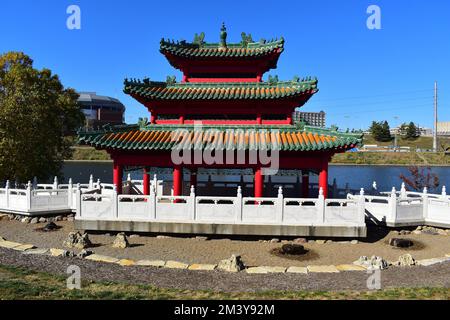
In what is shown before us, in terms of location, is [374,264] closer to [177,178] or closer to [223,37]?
[177,178]

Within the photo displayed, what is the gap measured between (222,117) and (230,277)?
32.2 ft

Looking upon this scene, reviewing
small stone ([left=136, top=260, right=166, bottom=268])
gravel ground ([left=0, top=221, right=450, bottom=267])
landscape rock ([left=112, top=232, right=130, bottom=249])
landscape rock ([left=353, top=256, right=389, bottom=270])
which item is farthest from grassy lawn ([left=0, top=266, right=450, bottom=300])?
landscape rock ([left=112, top=232, right=130, bottom=249])

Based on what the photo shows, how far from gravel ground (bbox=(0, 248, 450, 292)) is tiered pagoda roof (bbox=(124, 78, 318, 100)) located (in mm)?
9300

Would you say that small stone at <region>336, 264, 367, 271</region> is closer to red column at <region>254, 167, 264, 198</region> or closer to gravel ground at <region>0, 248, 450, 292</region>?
gravel ground at <region>0, 248, 450, 292</region>

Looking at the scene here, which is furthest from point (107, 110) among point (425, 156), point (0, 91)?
point (425, 156)

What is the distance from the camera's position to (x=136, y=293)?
777cm

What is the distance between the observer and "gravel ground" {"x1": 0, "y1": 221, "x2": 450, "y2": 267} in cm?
1240

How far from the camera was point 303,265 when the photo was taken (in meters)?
11.7

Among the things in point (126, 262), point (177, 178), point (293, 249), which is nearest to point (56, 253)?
point (126, 262)

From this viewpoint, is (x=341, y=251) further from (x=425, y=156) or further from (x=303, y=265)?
(x=425, y=156)

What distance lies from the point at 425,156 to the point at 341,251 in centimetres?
9231

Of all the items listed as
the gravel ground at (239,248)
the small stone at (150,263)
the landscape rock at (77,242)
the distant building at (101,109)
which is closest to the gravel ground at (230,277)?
the small stone at (150,263)
